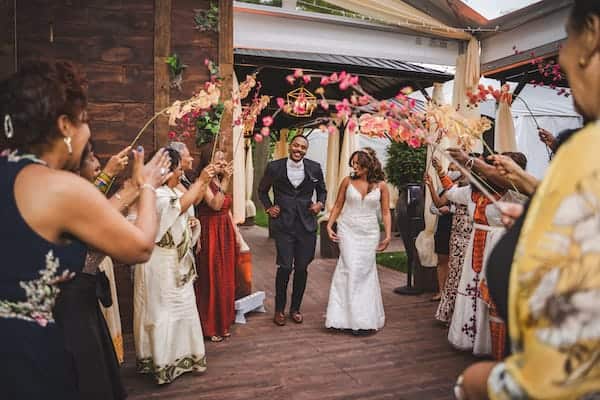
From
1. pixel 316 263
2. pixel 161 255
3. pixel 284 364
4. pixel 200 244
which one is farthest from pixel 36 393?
pixel 316 263

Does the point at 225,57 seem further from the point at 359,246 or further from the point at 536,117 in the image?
the point at 536,117

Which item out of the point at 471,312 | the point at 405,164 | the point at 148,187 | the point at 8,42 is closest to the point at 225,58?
the point at 8,42

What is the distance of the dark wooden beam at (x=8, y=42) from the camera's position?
4016mm

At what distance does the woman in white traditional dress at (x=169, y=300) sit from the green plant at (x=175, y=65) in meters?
1.26

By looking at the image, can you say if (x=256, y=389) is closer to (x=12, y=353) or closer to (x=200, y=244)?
(x=200, y=244)

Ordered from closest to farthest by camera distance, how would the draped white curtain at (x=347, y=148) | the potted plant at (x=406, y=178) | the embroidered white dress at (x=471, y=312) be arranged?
1. the embroidered white dress at (x=471, y=312)
2. the potted plant at (x=406, y=178)
3. the draped white curtain at (x=347, y=148)

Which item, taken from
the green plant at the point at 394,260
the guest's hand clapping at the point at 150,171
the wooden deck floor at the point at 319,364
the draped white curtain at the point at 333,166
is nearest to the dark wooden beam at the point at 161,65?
the wooden deck floor at the point at 319,364

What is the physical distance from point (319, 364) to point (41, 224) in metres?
2.85

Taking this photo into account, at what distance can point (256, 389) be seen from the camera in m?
3.25

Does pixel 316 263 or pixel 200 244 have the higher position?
pixel 200 244

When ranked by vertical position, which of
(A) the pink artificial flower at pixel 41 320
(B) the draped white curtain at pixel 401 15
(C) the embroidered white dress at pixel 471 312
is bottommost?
(C) the embroidered white dress at pixel 471 312

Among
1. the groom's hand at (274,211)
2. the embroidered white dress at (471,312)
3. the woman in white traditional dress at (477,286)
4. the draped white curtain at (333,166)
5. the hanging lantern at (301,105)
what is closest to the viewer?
the hanging lantern at (301,105)

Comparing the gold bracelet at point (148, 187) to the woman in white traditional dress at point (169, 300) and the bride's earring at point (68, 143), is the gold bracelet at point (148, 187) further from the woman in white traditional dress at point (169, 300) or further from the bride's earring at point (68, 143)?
the woman in white traditional dress at point (169, 300)

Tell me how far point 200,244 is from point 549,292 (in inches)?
153
